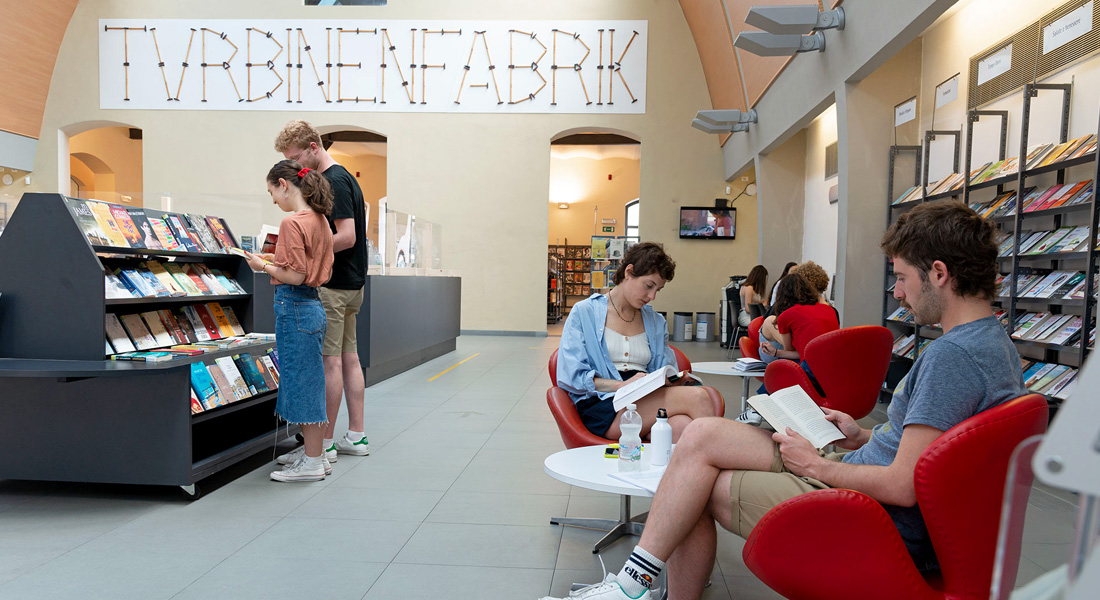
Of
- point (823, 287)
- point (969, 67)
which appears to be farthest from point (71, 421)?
point (969, 67)

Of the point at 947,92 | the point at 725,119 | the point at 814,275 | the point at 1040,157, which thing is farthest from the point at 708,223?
the point at 1040,157

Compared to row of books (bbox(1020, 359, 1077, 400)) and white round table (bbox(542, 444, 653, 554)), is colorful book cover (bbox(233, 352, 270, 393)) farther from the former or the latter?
row of books (bbox(1020, 359, 1077, 400))

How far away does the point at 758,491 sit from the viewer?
1.70 m

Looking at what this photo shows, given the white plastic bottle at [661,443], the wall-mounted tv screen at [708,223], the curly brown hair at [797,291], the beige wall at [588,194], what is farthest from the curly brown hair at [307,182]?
the beige wall at [588,194]

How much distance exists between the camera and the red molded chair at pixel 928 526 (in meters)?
1.38

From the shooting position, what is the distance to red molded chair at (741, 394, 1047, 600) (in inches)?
54.1

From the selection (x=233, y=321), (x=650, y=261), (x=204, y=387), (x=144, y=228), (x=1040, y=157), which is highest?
(x=1040, y=157)

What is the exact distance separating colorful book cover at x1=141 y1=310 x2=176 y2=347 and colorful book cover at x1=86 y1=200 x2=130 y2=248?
1.29ft

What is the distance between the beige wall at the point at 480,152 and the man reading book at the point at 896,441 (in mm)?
10153

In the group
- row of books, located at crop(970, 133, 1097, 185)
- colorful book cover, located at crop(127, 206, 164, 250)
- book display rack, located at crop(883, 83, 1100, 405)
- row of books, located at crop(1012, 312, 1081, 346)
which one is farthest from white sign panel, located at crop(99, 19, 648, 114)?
colorful book cover, located at crop(127, 206, 164, 250)

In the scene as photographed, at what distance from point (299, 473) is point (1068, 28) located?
4.69 metres

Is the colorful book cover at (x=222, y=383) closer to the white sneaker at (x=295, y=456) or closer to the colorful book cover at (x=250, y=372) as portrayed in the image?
the colorful book cover at (x=250, y=372)

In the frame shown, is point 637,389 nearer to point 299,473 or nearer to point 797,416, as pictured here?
point 797,416

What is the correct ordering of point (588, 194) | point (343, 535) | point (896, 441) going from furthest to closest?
point (588, 194), point (343, 535), point (896, 441)
